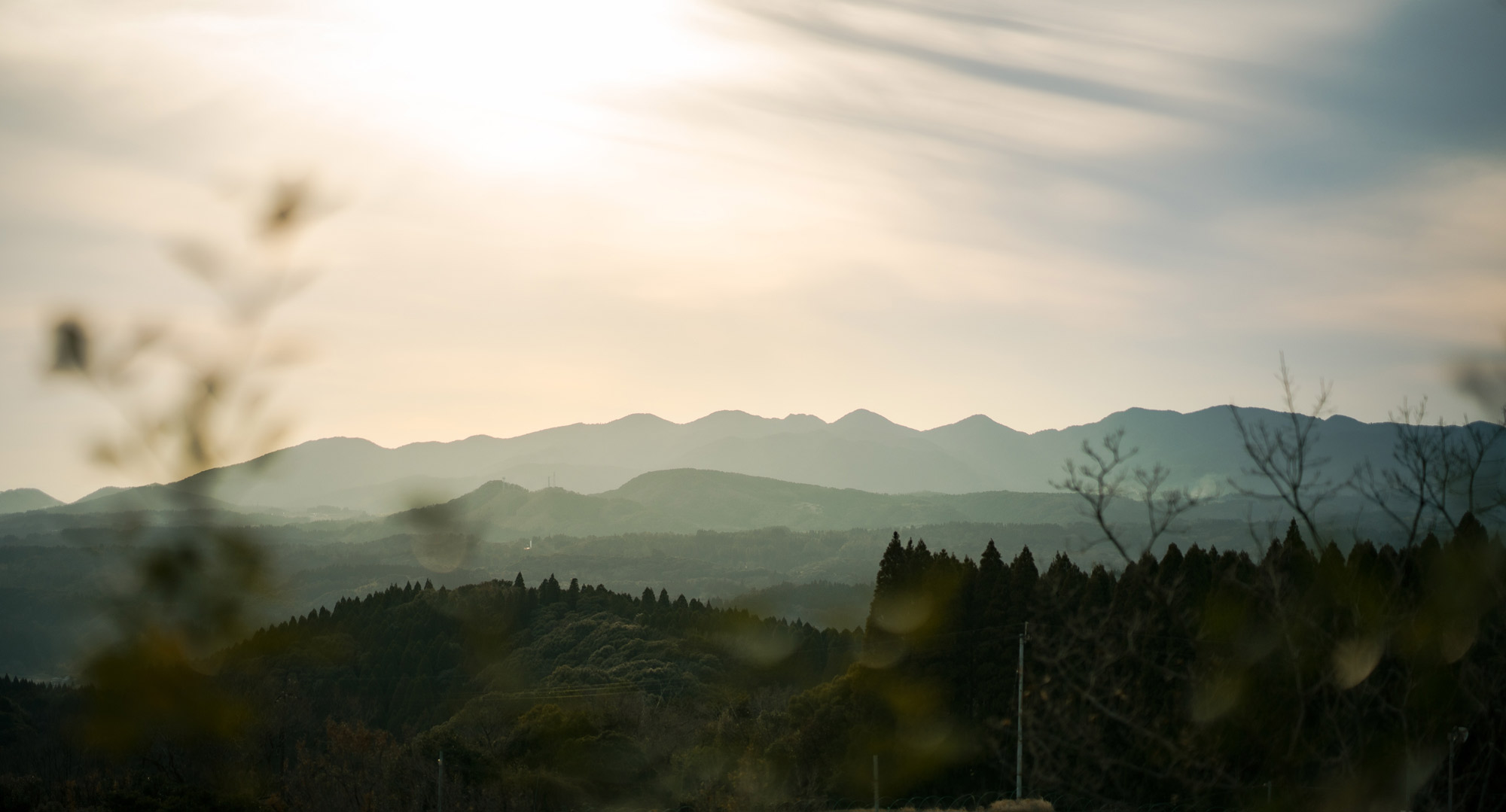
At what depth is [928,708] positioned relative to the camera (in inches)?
1601

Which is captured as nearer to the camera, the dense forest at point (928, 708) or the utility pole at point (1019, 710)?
the dense forest at point (928, 708)

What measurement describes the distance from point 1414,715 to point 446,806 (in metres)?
29.7

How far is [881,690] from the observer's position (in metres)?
42.7

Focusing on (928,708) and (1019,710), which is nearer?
(1019,710)

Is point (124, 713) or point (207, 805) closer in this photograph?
point (124, 713)

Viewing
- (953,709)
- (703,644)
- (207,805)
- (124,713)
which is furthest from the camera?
(703,644)

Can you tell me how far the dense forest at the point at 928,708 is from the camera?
10078 mm

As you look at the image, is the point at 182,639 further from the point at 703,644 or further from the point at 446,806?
the point at 703,644

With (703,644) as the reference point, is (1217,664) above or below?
above

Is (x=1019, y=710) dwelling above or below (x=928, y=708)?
above

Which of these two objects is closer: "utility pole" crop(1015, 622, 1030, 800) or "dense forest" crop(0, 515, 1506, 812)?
"dense forest" crop(0, 515, 1506, 812)

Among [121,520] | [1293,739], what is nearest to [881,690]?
[1293,739]

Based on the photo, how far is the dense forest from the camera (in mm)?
10078

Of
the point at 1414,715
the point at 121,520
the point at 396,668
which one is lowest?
the point at 396,668
